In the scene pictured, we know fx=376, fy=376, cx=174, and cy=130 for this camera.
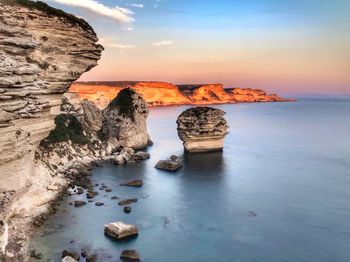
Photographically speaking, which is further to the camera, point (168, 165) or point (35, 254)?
point (168, 165)

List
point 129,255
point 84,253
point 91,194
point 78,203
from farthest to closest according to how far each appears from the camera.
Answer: point 91,194, point 78,203, point 84,253, point 129,255

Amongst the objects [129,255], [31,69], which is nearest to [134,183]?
[129,255]

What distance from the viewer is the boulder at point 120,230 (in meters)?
32.5

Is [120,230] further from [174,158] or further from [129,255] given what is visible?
[174,158]

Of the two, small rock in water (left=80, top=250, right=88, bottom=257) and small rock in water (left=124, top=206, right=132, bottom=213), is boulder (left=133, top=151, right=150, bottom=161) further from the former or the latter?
small rock in water (left=80, top=250, right=88, bottom=257)

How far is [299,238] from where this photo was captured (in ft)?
111

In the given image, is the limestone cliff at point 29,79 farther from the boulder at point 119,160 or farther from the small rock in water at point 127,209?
the boulder at point 119,160

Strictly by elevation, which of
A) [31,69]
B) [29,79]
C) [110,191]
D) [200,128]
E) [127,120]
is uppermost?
[31,69]

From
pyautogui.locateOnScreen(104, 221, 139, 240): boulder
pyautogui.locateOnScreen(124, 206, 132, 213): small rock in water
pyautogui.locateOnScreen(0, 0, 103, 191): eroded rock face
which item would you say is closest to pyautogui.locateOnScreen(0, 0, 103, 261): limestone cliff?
pyautogui.locateOnScreen(0, 0, 103, 191): eroded rock face

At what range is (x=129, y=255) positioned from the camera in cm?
2905

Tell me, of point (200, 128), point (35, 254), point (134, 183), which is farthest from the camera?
point (200, 128)

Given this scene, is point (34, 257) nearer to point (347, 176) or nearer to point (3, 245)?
point (3, 245)

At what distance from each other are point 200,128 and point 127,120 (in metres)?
15.2

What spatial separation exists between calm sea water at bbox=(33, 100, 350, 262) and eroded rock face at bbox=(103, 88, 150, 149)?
12.1 m
